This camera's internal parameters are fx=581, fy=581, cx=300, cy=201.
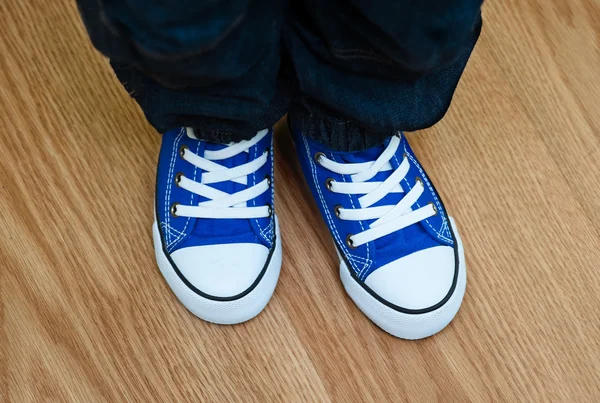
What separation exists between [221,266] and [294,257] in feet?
0.33

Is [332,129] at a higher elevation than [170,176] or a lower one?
higher

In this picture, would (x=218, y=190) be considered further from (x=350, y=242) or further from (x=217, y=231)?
(x=350, y=242)

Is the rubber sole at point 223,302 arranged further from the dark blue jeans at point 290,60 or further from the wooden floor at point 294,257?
the dark blue jeans at point 290,60

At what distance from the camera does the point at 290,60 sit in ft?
1.67

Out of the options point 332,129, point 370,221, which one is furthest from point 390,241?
point 332,129

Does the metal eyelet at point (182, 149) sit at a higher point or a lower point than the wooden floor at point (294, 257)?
higher

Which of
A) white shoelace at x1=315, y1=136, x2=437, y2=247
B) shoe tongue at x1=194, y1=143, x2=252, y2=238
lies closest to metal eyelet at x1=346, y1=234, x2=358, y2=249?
white shoelace at x1=315, y1=136, x2=437, y2=247

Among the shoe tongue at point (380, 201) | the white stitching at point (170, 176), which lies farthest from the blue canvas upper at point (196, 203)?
the shoe tongue at point (380, 201)

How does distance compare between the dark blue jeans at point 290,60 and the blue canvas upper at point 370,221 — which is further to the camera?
the blue canvas upper at point 370,221

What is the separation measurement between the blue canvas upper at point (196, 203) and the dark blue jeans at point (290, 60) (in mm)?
52

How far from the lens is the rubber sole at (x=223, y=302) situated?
0.60 metres

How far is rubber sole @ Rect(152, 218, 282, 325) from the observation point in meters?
0.60

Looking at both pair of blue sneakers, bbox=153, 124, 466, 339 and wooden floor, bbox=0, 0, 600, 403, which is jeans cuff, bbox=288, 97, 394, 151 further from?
wooden floor, bbox=0, 0, 600, 403

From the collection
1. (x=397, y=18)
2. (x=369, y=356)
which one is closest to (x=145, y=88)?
(x=397, y=18)
